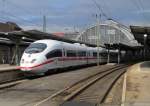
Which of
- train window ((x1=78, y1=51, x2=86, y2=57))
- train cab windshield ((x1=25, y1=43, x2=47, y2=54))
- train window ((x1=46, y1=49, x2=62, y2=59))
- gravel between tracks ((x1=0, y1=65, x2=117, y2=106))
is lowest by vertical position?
gravel between tracks ((x1=0, y1=65, x2=117, y2=106))

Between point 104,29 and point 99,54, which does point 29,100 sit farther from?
point 104,29

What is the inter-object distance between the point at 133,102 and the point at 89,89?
647 centimetres

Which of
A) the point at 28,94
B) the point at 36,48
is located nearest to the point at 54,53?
the point at 36,48

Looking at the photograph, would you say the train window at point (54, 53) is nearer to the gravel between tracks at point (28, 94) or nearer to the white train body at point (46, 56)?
the white train body at point (46, 56)

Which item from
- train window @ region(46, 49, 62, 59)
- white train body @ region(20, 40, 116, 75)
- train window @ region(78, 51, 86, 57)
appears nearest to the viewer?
white train body @ region(20, 40, 116, 75)

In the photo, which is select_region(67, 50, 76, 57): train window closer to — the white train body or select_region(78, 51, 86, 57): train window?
the white train body

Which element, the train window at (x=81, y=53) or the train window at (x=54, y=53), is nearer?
the train window at (x=54, y=53)

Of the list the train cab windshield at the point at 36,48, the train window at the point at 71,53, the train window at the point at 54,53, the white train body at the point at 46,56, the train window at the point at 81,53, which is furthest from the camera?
the train window at the point at 81,53

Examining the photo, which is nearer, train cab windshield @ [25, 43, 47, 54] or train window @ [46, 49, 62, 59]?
train cab windshield @ [25, 43, 47, 54]

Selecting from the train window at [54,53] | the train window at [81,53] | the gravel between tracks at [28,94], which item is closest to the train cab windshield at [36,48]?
the train window at [54,53]

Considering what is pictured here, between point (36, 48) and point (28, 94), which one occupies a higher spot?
point (36, 48)

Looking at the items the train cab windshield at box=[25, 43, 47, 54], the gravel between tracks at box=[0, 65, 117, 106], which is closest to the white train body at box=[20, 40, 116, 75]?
the train cab windshield at box=[25, 43, 47, 54]

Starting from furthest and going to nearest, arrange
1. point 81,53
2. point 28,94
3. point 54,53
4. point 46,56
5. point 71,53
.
Result: point 81,53, point 71,53, point 54,53, point 46,56, point 28,94

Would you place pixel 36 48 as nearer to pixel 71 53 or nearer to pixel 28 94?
pixel 71 53
